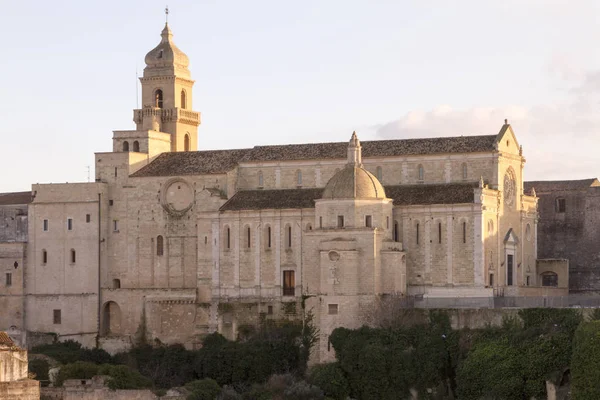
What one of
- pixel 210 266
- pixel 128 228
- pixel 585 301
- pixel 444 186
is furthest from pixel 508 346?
pixel 128 228

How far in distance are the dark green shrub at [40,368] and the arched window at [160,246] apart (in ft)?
30.7

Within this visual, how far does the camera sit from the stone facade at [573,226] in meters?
89.5

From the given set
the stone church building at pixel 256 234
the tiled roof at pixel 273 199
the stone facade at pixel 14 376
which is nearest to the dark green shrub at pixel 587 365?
the stone church building at pixel 256 234

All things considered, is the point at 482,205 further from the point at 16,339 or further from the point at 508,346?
the point at 16,339

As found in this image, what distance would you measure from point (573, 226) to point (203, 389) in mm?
26093

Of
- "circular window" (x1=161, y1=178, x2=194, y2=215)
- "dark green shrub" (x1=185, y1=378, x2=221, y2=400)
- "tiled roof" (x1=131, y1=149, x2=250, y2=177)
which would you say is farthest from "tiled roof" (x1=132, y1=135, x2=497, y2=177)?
"dark green shrub" (x1=185, y1=378, x2=221, y2=400)

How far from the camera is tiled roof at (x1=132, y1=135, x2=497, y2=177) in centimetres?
8300

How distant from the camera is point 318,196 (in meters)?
83.6

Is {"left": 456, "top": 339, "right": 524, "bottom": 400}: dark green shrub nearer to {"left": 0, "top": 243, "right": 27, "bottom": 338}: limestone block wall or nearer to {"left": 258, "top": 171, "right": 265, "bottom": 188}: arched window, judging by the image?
{"left": 258, "top": 171, "right": 265, "bottom": 188}: arched window

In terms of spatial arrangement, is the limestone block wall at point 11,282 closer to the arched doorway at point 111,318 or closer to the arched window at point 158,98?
the arched doorway at point 111,318

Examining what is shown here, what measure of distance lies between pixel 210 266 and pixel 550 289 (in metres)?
16.8

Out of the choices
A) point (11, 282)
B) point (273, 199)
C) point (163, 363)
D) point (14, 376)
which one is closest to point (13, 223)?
point (11, 282)

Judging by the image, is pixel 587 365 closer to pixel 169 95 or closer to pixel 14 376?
pixel 14 376

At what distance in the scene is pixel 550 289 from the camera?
84.2 meters
